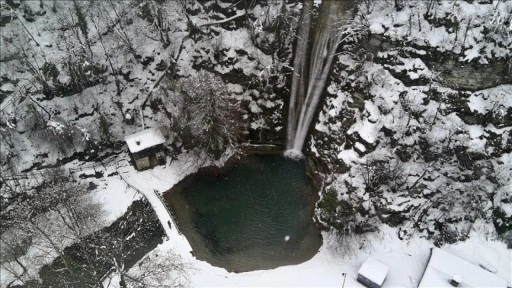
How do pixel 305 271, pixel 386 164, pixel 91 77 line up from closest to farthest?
pixel 305 271 → pixel 386 164 → pixel 91 77

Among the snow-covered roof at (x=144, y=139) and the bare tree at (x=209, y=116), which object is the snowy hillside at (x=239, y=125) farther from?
the snow-covered roof at (x=144, y=139)

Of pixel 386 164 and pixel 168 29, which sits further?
pixel 168 29

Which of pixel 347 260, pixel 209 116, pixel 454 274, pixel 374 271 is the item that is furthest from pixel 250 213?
pixel 454 274

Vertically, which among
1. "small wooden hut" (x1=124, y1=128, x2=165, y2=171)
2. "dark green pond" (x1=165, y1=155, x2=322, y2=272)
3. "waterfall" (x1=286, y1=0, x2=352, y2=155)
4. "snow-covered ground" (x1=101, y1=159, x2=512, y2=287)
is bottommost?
"snow-covered ground" (x1=101, y1=159, x2=512, y2=287)

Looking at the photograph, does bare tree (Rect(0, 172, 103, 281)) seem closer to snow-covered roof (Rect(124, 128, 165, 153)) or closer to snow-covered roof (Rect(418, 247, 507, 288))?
snow-covered roof (Rect(124, 128, 165, 153))

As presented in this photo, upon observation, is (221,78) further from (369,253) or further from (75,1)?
(369,253)

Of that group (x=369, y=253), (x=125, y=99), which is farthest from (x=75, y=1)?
(x=369, y=253)

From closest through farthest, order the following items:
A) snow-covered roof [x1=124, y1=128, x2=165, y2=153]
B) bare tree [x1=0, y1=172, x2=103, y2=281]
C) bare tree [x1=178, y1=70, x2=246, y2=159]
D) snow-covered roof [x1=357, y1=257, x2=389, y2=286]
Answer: snow-covered roof [x1=357, y1=257, x2=389, y2=286]
bare tree [x1=0, y1=172, x2=103, y2=281]
bare tree [x1=178, y1=70, x2=246, y2=159]
snow-covered roof [x1=124, y1=128, x2=165, y2=153]

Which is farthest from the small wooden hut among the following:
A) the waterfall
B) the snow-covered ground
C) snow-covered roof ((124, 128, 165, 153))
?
the waterfall

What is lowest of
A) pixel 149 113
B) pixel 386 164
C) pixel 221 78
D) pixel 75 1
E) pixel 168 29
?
pixel 386 164
